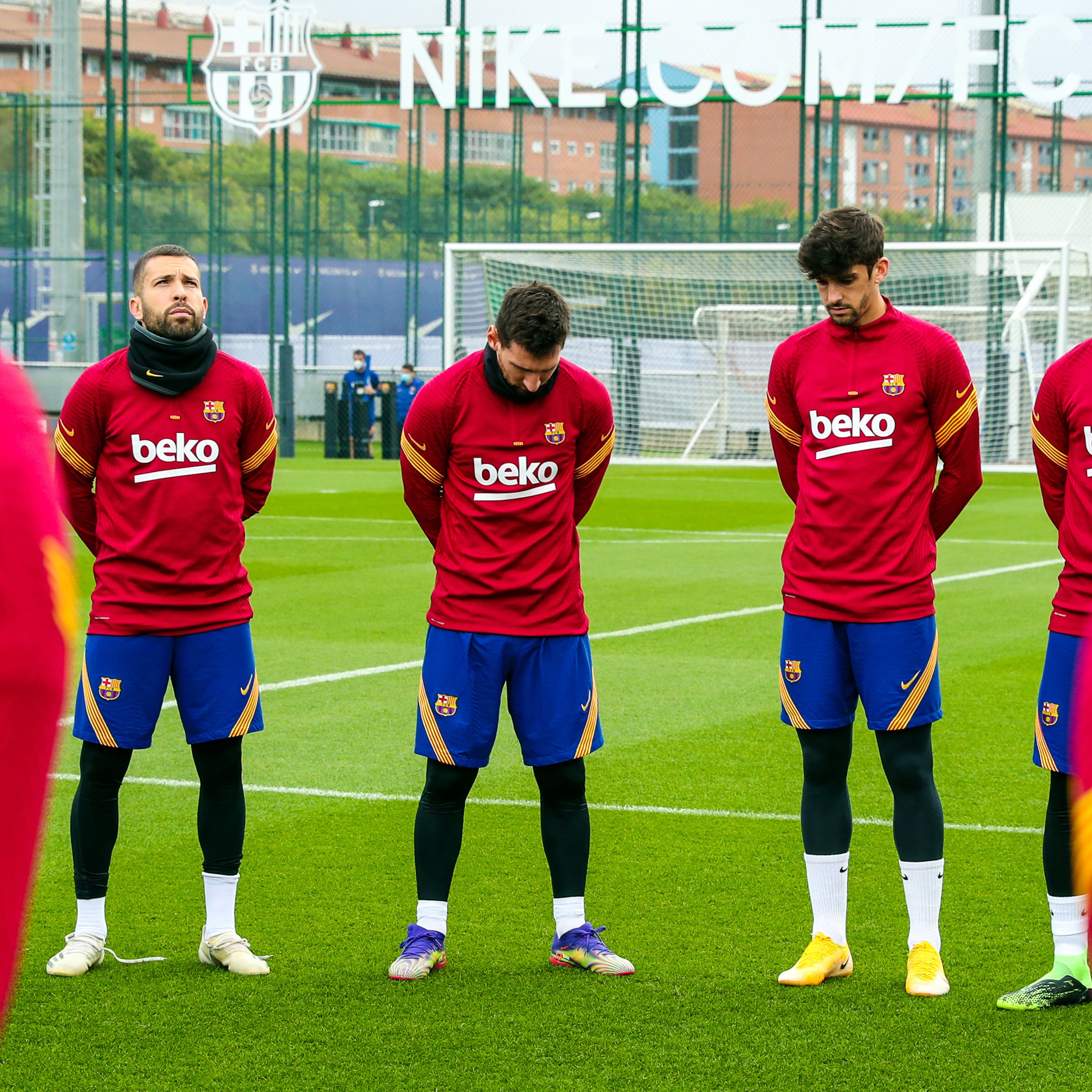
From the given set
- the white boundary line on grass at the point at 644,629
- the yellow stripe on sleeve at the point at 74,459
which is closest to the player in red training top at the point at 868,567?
the yellow stripe on sleeve at the point at 74,459

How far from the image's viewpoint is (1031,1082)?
140 inches

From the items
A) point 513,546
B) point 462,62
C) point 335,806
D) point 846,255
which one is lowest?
point 335,806

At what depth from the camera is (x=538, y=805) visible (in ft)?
20.2

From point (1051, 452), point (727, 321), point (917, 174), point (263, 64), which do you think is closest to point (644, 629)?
point (1051, 452)

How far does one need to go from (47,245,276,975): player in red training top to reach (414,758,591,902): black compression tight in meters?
0.50

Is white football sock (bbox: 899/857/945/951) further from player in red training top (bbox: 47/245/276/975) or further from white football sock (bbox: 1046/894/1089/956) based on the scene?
player in red training top (bbox: 47/245/276/975)

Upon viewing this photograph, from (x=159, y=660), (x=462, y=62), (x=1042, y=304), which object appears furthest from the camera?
(x=462, y=62)

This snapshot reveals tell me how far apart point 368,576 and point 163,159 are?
5134 cm

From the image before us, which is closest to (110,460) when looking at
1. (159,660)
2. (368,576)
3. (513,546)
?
(159,660)

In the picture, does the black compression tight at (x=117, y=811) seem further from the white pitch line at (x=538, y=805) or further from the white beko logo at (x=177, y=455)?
the white pitch line at (x=538, y=805)

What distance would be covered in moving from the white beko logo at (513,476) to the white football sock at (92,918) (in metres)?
1.47

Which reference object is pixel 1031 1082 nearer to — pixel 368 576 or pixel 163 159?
pixel 368 576

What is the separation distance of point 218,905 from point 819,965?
62.5 inches

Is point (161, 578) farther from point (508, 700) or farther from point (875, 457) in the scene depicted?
point (875, 457)
